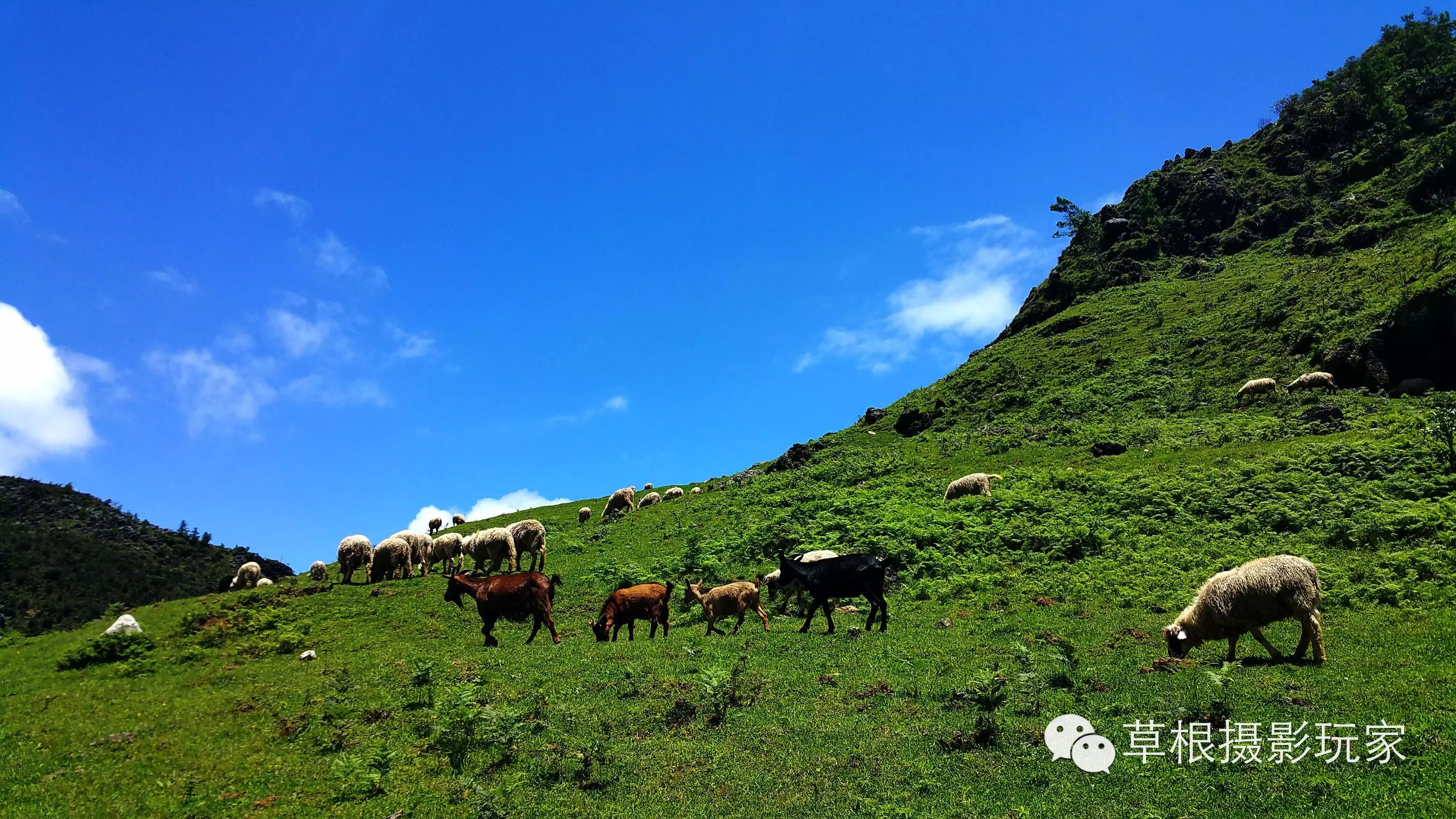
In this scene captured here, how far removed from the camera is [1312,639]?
46.2ft

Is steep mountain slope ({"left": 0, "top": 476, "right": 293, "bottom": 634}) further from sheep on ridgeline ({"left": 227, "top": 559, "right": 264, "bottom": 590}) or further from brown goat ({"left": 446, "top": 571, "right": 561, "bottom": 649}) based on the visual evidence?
brown goat ({"left": 446, "top": 571, "right": 561, "bottom": 649})

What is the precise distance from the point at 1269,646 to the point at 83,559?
307ft

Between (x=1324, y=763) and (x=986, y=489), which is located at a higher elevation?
(x=986, y=489)

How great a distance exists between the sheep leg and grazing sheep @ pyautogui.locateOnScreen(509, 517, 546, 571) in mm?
31441

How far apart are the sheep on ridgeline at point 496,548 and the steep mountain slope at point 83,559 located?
134 ft

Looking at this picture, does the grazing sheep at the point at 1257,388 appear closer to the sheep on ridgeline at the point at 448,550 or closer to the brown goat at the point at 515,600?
the brown goat at the point at 515,600

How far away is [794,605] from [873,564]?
5.07 meters

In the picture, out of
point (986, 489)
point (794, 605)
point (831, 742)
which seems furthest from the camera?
point (986, 489)

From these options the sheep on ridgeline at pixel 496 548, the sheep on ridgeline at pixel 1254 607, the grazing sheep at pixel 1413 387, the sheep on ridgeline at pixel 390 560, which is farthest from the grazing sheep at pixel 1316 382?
the sheep on ridgeline at pixel 390 560

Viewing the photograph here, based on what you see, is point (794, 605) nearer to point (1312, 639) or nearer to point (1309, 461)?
point (1312, 639)

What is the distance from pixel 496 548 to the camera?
117 feet

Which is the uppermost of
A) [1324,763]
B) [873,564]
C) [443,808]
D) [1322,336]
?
[1322,336]

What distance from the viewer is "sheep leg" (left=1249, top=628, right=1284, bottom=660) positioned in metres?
14.5

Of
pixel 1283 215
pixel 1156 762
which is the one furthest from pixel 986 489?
pixel 1283 215
